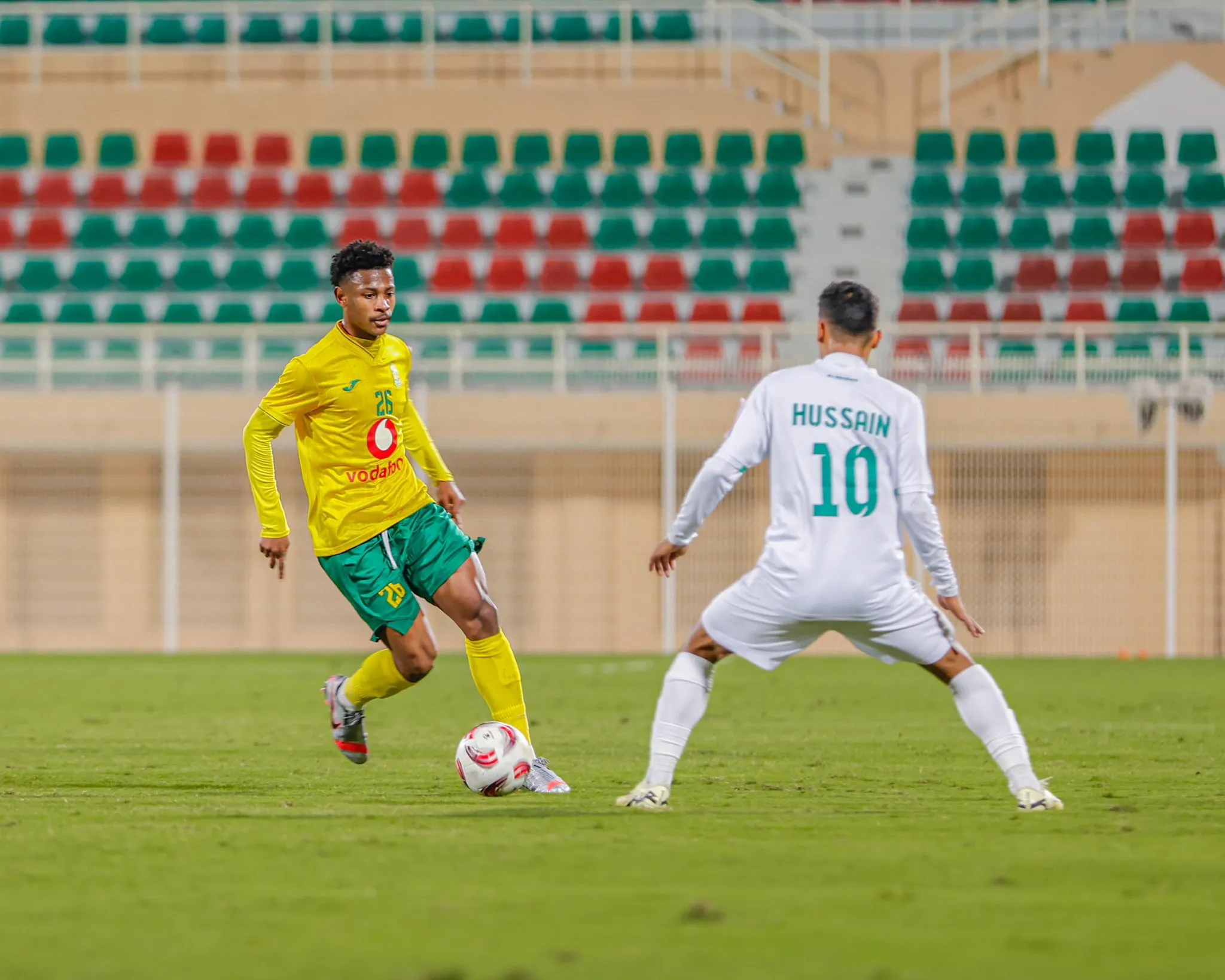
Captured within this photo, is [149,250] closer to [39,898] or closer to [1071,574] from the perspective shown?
[1071,574]

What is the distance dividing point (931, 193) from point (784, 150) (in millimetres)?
2100

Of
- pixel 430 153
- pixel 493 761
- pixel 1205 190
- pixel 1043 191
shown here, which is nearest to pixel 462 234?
pixel 430 153

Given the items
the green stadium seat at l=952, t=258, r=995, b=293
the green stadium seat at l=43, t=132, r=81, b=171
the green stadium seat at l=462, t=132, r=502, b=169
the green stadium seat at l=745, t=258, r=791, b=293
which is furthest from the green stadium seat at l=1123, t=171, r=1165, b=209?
the green stadium seat at l=43, t=132, r=81, b=171

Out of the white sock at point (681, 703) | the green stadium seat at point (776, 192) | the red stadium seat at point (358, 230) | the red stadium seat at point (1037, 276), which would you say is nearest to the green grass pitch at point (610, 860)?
the white sock at point (681, 703)

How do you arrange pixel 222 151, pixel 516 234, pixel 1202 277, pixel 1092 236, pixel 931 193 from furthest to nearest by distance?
pixel 222 151 → pixel 931 193 → pixel 516 234 → pixel 1092 236 → pixel 1202 277

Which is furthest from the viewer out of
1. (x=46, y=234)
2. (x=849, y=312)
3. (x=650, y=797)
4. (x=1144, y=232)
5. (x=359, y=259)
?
(x=46, y=234)

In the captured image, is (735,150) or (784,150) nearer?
(735,150)

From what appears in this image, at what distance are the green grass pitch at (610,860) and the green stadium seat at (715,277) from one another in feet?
45.5

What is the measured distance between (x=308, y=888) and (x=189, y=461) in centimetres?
1719

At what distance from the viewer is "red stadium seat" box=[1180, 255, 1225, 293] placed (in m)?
24.7

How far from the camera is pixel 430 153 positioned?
26.6m

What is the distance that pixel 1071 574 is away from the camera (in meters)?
21.0

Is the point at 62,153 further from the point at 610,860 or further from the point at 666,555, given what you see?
the point at 610,860

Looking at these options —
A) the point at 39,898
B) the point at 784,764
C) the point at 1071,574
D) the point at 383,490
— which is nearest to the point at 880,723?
the point at 784,764
